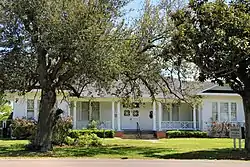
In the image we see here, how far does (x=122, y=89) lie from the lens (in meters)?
25.2

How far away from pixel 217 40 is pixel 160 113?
20279 millimetres

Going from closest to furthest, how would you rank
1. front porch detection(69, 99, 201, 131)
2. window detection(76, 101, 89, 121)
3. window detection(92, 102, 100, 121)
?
1. front porch detection(69, 99, 201, 131)
2. window detection(76, 101, 89, 121)
3. window detection(92, 102, 100, 121)

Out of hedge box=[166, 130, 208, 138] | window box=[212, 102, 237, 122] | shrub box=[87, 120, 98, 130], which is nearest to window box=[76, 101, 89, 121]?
shrub box=[87, 120, 98, 130]

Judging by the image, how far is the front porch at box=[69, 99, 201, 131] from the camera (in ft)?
120

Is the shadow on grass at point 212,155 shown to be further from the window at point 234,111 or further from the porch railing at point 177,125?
the window at point 234,111

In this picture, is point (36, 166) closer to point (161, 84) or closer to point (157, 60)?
point (157, 60)

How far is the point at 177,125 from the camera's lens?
37719mm

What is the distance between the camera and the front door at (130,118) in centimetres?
3819

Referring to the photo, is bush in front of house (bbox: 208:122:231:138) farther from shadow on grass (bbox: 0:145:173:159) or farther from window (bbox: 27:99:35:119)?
shadow on grass (bbox: 0:145:173:159)

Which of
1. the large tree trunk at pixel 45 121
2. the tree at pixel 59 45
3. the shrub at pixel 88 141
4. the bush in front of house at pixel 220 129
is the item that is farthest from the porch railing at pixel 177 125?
the large tree trunk at pixel 45 121

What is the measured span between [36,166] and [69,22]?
20.2ft

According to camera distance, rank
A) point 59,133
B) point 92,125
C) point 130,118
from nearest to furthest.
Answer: point 59,133, point 92,125, point 130,118

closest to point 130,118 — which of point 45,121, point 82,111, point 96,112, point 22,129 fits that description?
point 96,112

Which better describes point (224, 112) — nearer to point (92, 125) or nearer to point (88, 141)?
point (92, 125)
